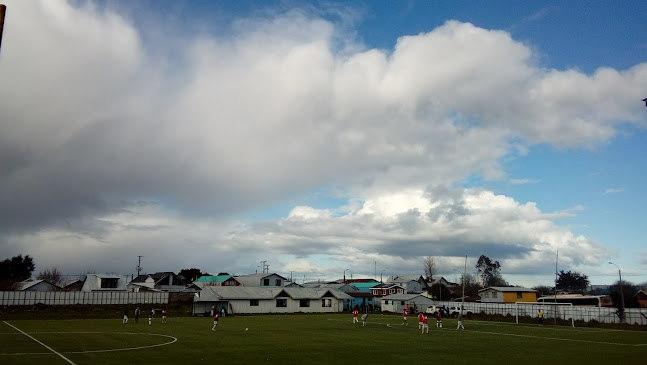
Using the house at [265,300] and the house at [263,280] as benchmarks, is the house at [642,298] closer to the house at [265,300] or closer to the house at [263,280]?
the house at [265,300]

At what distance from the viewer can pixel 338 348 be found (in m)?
38.3

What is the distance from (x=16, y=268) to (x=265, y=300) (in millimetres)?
82523

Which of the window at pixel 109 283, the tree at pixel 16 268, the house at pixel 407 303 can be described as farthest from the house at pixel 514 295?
the tree at pixel 16 268

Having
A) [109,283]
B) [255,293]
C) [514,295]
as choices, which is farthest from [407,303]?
[109,283]

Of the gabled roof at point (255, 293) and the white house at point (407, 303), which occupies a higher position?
the gabled roof at point (255, 293)

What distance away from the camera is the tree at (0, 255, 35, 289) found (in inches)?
5256

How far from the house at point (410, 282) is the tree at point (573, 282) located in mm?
55297

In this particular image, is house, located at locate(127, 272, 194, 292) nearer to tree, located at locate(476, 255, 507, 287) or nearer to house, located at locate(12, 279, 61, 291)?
house, located at locate(12, 279, 61, 291)

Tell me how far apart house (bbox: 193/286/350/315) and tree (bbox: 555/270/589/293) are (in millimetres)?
111014

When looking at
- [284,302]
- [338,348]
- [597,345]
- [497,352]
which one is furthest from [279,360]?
[284,302]

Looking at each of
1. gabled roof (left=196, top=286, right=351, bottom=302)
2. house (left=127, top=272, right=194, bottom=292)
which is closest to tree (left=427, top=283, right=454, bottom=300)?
gabled roof (left=196, top=286, right=351, bottom=302)

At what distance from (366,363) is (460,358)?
Result: 23.8 ft

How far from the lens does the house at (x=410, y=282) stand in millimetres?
152500

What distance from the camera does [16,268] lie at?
13625 centimetres
